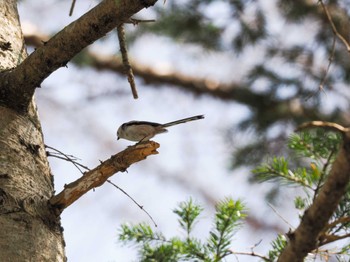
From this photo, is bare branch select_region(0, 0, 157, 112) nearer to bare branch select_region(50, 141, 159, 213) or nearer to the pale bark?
the pale bark


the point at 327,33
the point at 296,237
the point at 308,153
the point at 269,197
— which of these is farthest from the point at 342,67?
the point at 296,237

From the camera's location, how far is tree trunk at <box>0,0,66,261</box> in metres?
1.37

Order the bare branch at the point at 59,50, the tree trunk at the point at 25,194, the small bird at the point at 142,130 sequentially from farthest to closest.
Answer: the small bird at the point at 142,130 < the bare branch at the point at 59,50 < the tree trunk at the point at 25,194

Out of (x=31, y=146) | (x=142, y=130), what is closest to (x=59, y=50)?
(x=31, y=146)

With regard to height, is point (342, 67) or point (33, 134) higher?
point (342, 67)

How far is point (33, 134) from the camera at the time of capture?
160cm

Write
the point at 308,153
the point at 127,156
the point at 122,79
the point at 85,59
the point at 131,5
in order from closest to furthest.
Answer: the point at 131,5, the point at 127,156, the point at 308,153, the point at 85,59, the point at 122,79

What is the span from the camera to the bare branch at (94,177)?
1.49m

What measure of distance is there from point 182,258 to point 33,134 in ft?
1.79

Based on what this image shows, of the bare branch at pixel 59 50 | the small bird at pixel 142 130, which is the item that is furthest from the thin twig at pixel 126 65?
the bare branch at pixel 59 50

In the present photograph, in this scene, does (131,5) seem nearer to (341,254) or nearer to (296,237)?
(296,237)

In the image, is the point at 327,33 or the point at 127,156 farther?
the point at 327,33

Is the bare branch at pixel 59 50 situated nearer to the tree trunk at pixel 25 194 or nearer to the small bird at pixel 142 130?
the tree trunk at pixel 25 194

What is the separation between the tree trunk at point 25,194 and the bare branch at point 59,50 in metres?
0.04
